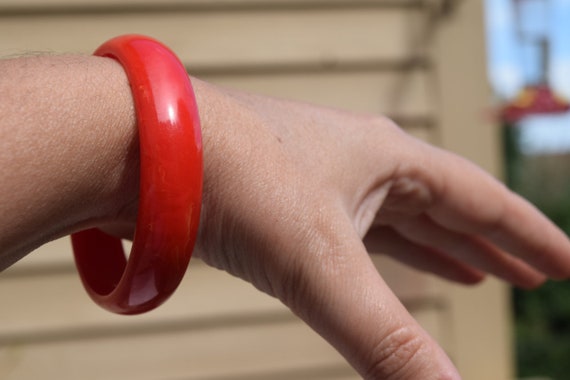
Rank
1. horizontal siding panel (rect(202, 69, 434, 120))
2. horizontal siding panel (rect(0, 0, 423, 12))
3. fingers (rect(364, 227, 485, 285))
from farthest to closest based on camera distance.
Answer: horizontal siding panel (rect(202, 69, 434, 120))
horizontal siding panel (rect(0, 0, 423, 12))
fingers (rect(364, 227, 485, 285))

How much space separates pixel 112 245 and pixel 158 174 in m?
0.16

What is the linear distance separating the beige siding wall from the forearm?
948 millimetres

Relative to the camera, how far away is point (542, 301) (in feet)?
13.9

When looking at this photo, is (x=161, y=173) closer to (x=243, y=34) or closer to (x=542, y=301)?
(x=243, y=34)

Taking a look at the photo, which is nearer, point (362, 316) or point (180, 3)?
point (362, 316)

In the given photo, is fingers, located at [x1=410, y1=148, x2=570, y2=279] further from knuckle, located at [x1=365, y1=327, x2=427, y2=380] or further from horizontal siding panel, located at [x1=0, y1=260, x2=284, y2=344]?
horizontal siding panel, located at [x1=0, y1=260, x2=284, y2=344]

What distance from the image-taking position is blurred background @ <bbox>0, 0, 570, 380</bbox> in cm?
137

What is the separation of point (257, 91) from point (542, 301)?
3.43 m

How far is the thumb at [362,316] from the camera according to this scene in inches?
19.6

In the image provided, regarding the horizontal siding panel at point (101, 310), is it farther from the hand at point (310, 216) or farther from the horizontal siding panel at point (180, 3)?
the hand at point (310, 216)

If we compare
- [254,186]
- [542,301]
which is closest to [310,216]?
[254,186]

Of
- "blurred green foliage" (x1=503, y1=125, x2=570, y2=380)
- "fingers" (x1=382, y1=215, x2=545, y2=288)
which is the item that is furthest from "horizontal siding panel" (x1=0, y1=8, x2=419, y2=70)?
"blurred green foliage" (x1=503, y1=125, x2=570, y2=380)

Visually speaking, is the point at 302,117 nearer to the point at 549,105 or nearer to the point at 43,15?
the point at 43,15

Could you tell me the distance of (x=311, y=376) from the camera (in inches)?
58.9
